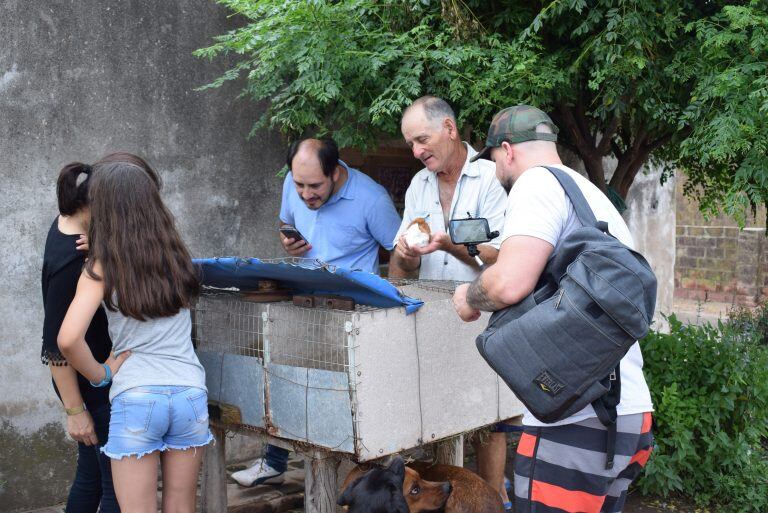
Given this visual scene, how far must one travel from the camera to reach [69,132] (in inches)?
185

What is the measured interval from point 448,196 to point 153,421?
1912mm

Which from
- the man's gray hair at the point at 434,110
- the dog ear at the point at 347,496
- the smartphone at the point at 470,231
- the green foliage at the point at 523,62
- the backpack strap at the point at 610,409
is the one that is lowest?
the dog ear at the point at 347,496

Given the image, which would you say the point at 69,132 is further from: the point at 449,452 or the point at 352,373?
the point at 449,452

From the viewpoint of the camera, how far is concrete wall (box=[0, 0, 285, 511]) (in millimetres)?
4547

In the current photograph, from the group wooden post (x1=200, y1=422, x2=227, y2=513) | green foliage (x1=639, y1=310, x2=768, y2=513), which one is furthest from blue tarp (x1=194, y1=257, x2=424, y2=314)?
green foliage (x1=639, y1=310, x2=768, y2=513)

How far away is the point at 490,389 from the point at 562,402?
1183mm

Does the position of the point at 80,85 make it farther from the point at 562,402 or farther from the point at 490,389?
the point at 562,402

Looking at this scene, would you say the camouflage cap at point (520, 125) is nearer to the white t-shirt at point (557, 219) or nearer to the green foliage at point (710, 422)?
the white t-shirt at point (557, 219)

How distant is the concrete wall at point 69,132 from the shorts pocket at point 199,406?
2101 mm

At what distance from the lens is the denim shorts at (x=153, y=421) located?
2904 mm

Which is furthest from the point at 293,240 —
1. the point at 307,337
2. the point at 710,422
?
the point at 710,422

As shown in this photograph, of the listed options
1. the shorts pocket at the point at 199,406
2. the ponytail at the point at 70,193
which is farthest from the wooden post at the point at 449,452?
the ponytail at the point at 70,193

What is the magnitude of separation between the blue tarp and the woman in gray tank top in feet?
A: 0.94

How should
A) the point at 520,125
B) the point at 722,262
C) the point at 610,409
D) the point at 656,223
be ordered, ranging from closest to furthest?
the point at 610,409
the point at 520,125
the point at 656,223
the point at 722,262
